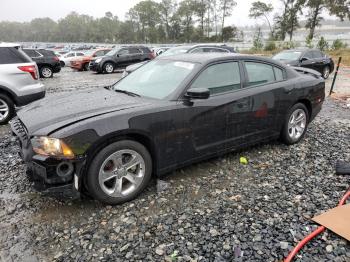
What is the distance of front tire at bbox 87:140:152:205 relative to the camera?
293 cm

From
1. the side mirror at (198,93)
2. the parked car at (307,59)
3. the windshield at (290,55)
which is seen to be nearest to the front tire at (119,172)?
the side mirror at (198,93)

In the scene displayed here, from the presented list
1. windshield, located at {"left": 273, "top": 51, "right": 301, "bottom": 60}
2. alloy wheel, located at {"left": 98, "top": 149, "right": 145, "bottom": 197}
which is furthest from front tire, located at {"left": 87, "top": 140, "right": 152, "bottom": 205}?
windshield, located at {"left": 273, "top": 51, "right": 301, "bottom": 60}

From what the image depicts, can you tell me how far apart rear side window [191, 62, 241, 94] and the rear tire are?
175 inches

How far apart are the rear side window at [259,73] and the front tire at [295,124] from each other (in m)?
0.70

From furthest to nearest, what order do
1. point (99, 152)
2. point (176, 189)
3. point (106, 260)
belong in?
1. point (176, 189)
2. point (99, 152)
3. point (106, 260)

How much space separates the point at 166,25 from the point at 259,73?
246 feet

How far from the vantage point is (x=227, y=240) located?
2.69 m

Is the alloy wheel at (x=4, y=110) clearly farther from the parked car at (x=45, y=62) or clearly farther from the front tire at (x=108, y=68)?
the front tire at (x=108, y=68)

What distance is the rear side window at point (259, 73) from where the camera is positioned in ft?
A: 13.5

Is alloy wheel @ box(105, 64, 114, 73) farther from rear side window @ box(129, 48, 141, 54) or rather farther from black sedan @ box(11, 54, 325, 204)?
black sedan @ box(11, 54, 325, 204)

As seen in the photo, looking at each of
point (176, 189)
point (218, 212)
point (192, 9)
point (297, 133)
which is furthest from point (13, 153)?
point (192, 9)

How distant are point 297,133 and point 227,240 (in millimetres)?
2900

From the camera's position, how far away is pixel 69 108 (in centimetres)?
329

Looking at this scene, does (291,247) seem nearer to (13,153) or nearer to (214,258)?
(214,258)
